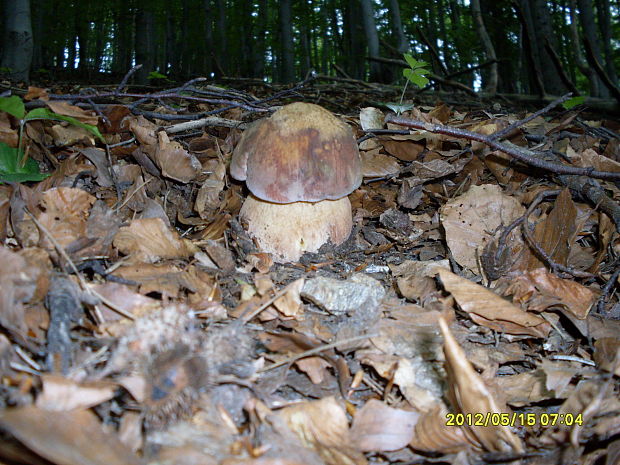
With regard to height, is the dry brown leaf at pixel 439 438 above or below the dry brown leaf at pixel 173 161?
below

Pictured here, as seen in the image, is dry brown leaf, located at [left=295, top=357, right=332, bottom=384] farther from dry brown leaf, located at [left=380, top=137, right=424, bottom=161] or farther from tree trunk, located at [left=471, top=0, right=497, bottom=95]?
tree trunk, located at [left=471, top=0, right=497, bottom=95]

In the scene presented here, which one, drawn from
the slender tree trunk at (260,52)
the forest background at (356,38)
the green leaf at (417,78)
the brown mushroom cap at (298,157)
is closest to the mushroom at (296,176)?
the brown mushroom cap at (298,157)

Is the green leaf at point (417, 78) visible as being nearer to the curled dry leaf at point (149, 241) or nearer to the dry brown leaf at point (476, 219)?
the dry brown leaf at point (476, 219)

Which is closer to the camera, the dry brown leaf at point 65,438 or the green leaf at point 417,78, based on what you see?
the dry brown leaf at point 65,438

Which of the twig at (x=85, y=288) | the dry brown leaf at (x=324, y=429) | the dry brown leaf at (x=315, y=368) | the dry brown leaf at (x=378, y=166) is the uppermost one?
the dry brown leaf at (x=378, y=166)

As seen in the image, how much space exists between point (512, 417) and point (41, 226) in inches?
65.8

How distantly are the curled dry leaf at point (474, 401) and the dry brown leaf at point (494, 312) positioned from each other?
1.59 feet

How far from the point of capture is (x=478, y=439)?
1.08 meters

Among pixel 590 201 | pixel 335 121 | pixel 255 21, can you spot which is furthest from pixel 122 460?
pixel 255 21

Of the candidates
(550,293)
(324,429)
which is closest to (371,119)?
(550,293)

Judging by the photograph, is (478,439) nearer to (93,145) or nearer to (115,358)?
(115,358)

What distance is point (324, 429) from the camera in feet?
3.45

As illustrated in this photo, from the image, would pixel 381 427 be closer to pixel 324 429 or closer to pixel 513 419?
pixel 324 429

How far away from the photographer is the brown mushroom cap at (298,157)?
1.78 meters
